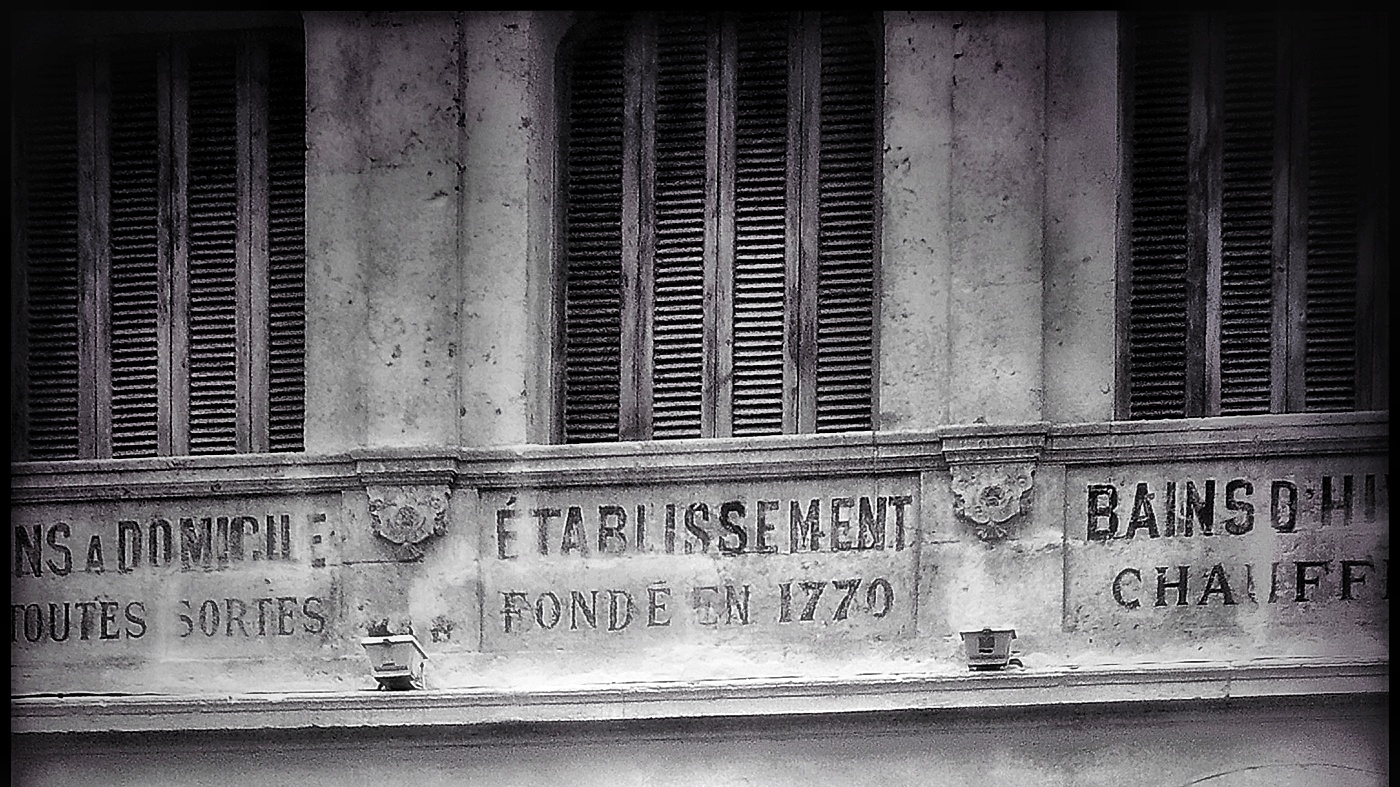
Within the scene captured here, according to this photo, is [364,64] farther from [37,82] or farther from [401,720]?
[401,720]

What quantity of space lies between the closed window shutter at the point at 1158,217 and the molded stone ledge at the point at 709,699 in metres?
0.69

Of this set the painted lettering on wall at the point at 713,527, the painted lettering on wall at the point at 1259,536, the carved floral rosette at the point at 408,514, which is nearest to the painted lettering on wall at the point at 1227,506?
the painted lettering on wall at the point at 1259,536

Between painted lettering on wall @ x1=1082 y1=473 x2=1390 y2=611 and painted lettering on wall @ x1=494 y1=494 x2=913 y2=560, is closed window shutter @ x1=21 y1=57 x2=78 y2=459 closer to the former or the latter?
painted lettering on wall @ x1=494 y1=494 x2=913 y2=560

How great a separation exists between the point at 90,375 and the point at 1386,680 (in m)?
3.30

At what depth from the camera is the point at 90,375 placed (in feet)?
21.0

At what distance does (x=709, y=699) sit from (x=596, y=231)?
1.24 m

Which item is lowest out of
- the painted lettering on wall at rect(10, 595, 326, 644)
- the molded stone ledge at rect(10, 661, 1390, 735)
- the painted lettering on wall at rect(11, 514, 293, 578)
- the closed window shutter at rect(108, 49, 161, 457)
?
the molded stone ledge at rect(10, 661, 1390, 735)

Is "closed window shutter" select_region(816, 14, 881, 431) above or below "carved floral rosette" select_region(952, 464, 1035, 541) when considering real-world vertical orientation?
above

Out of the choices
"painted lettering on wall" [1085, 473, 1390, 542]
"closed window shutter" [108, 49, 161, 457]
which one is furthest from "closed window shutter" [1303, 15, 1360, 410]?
"closed window shutter" [108, 49, 161, 457]

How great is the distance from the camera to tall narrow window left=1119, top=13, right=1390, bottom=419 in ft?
20.1

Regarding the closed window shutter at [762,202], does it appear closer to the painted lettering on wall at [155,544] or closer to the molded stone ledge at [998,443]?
the molded stone ledge at [998,443]

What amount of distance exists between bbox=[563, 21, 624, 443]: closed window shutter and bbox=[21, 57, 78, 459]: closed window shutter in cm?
126

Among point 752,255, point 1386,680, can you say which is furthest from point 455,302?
point 1386,680

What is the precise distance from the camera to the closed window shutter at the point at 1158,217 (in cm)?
623
